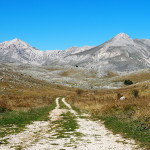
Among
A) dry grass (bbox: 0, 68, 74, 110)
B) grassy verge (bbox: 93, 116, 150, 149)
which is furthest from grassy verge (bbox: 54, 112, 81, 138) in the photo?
dry grass (bbox: 0, 68, 74, 110)

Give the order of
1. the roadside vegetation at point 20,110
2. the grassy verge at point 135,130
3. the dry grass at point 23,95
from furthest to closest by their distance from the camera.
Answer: the dry grass at point 23,95 < the roadside vegetation at point 20,110 < the grassy verge at point 135,130

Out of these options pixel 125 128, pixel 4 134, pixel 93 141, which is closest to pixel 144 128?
pixel 125 128

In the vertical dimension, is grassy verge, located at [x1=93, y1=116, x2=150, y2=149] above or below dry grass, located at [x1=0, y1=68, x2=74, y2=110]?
below

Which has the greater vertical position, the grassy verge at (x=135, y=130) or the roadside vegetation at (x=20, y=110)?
the roadside vegetation at (x=20, y=110)

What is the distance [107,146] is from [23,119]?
11799mm

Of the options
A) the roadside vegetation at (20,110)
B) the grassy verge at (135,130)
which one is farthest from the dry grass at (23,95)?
the grassy verge at (135,130)

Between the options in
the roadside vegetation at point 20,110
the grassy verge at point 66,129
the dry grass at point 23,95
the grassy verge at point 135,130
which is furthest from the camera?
Result: the dry grass at point 23,95

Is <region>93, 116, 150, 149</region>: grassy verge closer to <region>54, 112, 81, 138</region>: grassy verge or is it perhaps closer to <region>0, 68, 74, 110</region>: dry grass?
<region>54, 112, 81, 138</region>: grassy verge

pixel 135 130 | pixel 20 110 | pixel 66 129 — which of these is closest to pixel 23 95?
pixel 20 110

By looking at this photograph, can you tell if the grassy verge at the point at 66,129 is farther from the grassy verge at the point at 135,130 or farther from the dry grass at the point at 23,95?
the dry grass at the point at 23,95

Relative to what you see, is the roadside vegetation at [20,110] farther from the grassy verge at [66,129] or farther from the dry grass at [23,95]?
the grassy verge at [66,129]

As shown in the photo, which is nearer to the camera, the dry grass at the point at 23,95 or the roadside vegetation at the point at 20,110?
the roadside vegetation at the point at 20,110

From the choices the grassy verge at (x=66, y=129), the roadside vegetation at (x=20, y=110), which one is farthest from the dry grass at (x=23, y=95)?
the grassy verge at (x=66, y=129)

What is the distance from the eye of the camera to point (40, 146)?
972 centimetres
